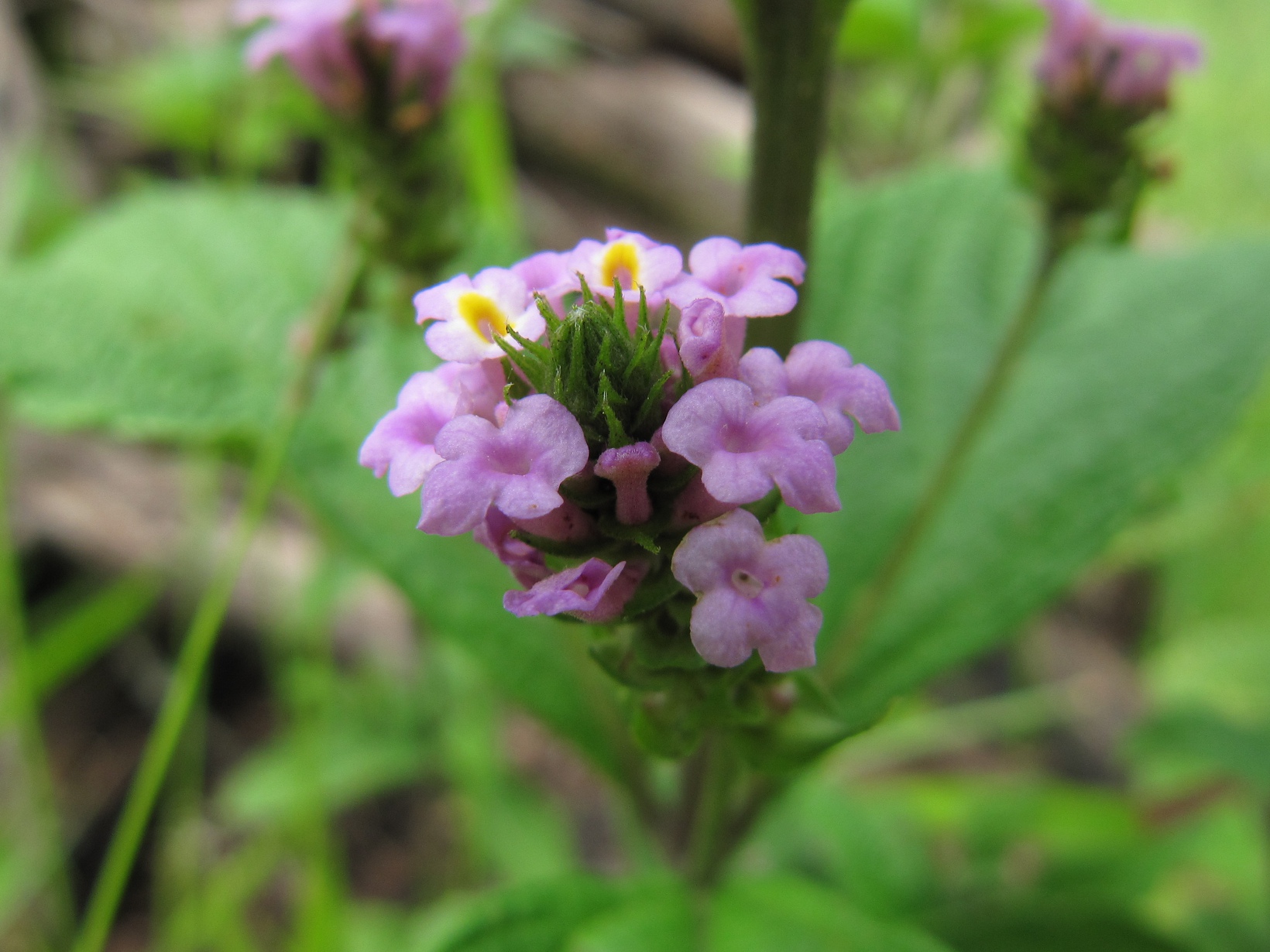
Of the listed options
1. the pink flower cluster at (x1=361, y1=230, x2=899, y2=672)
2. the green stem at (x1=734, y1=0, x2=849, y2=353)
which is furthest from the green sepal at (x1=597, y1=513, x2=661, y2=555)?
the green stem at (x1=734, y1=0, x2=849, y2=353)

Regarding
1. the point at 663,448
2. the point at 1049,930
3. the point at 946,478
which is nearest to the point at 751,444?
the point at 663,448

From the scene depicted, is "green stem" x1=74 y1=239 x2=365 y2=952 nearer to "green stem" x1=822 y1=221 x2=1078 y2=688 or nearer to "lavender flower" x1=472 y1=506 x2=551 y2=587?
"lavender flower" x1=472 y1=506 x2=551 y2=587

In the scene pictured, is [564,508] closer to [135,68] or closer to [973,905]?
[973,905]

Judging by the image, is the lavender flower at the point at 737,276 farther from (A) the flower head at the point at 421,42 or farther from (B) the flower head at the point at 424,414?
(A) the flower head at the point at 421,42

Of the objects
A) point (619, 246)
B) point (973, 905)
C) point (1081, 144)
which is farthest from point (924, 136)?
point (619, 246)

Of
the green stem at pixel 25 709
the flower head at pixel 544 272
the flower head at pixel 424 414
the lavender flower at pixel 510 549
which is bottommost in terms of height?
A: the green stem at pixel 25 709

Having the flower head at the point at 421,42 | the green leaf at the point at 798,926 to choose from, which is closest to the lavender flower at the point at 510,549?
the green leaf at the point at 798,926
